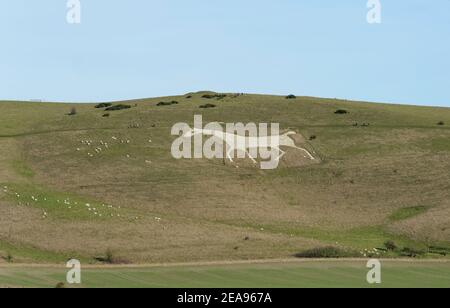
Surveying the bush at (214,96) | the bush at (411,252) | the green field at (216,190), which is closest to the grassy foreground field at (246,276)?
the green field at (216,190)

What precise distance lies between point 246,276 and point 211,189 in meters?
34.0

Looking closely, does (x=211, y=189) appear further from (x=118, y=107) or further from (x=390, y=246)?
(x=118, y=107)

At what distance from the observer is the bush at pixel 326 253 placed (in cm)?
6531

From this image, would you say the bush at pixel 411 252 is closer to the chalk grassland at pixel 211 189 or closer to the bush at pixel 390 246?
the bush at pixel 390 246

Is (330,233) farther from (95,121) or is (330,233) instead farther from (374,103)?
(374,103)

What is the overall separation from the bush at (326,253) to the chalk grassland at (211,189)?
133cm

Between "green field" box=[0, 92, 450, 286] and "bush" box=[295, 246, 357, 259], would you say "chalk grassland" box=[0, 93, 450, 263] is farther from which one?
"bush" box=[295, 246, 357, 259]

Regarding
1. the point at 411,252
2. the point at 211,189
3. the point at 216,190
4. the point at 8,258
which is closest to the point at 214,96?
the point at 211,189

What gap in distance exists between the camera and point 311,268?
195 ft

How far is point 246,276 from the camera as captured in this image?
2162 inches

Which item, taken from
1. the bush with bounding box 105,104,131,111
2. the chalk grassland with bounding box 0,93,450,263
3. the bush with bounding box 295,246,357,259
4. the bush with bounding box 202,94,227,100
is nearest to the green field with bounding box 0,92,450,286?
the chalk grassland with bounding box 0,93,450,263

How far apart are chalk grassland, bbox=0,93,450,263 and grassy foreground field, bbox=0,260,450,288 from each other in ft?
16.0

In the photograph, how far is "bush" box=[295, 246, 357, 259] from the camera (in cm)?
6531
